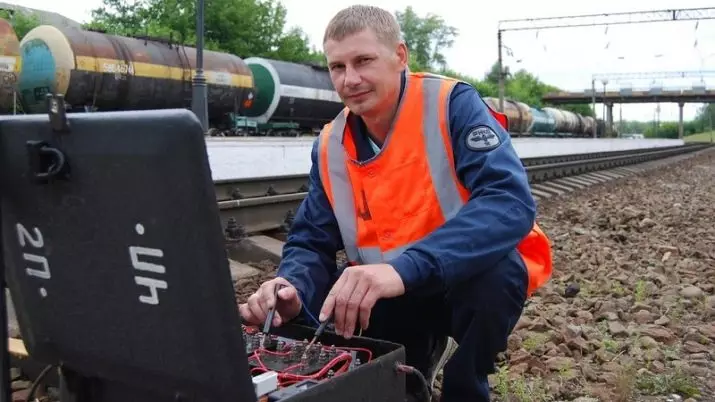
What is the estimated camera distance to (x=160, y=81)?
1795 centimetres

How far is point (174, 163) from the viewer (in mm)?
1293

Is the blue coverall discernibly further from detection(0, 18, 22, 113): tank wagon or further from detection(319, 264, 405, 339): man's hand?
detection(0, 18, 22, 113): tank wagon

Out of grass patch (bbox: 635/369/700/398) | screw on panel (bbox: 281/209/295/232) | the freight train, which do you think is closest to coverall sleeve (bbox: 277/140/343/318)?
grass patch (bbox: 635/369/700/398)

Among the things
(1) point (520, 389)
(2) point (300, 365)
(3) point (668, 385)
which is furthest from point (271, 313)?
(3) point (668, 385)

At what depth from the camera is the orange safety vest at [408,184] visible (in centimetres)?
235

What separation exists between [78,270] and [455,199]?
47.7 inches

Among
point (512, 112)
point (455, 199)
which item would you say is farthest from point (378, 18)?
point (512, 112)

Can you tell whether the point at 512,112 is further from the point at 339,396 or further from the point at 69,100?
the point at 339,396

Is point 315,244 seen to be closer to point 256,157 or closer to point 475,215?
point 475,215

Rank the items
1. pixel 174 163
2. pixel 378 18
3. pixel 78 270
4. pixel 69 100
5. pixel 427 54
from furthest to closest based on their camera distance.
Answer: pixel 427 54, pixel 69 100, pixel 378 18, pixel 78 270, pixel 174 163

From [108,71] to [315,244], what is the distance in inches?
599

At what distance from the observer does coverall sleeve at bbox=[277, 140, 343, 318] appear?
2.51 m

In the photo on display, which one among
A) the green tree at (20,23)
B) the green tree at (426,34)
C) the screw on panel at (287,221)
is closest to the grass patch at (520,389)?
the screw on panel at (287,221)

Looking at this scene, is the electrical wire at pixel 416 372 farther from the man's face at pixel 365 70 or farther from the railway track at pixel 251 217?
the railway track at pixel 251 217
